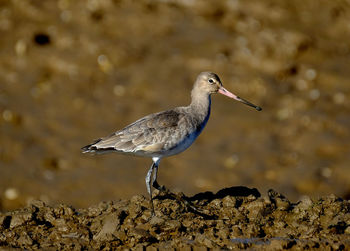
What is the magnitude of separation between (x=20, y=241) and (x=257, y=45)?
12966mm

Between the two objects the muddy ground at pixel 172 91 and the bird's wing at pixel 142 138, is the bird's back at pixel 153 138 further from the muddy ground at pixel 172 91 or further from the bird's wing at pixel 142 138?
the muddy ground at pixel 172 91

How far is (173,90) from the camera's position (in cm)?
1833

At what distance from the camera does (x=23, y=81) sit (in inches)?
759

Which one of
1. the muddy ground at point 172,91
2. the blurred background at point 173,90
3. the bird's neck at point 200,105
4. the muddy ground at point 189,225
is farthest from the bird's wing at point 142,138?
the blurred background at point 173,90

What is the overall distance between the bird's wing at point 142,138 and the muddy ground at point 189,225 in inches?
33.7

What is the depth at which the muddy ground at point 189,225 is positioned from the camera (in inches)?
303

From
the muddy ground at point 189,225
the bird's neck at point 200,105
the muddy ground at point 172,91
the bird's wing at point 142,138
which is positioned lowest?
the muddy ground at point 189,225

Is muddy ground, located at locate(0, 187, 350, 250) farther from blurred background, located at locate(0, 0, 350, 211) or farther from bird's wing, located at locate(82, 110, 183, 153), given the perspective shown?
blurred background, located at locate(0, 0, 350, 211)

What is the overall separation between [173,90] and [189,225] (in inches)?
411

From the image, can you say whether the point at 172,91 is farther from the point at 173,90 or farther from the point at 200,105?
the point at 200,105

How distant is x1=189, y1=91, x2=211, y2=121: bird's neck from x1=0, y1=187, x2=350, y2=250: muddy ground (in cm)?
156

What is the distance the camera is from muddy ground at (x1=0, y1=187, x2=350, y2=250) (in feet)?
25.2

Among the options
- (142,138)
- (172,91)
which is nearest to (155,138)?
(142,138)

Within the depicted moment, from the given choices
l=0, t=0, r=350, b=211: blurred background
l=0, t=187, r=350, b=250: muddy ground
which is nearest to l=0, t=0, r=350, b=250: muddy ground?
l=0, t=0, r=350, b=211: blurred background
